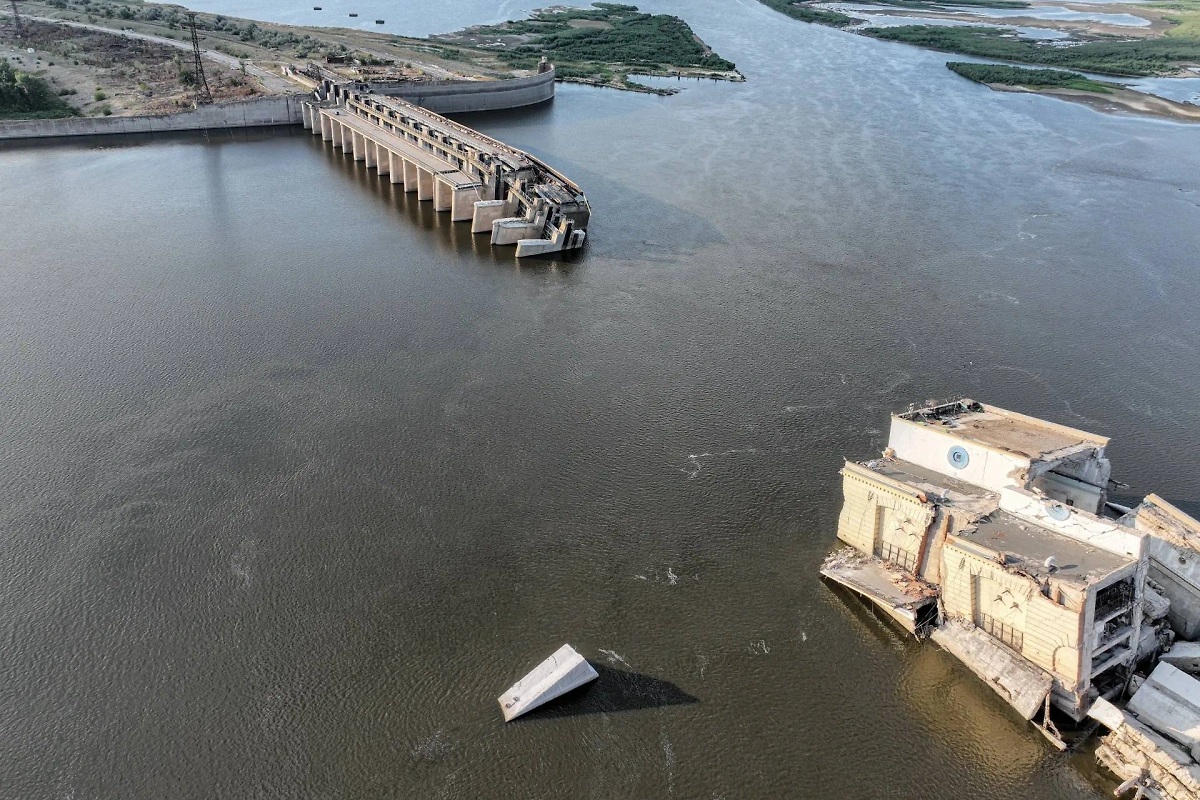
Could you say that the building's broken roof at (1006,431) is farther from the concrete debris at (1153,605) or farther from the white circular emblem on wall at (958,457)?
the concrete debris at (1153,605)

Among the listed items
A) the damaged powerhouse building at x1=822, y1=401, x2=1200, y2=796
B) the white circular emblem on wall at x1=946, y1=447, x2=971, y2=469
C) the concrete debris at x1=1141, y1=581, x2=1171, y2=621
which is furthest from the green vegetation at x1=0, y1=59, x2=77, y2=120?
the concrete debris at x1=1141, y1=581, x2=1171, y2=621

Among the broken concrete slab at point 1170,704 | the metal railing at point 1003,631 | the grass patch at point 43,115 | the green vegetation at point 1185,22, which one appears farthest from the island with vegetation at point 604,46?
the broken concrete slab at point 1170,704

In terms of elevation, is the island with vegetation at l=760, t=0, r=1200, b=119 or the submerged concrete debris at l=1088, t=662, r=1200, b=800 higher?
the island with vegetation at l=760, t=0, r=1200, b=119

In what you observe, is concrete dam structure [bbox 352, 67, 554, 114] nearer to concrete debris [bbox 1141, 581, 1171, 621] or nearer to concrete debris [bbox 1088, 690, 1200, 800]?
concrete debris [bbox 1141, 581, 1171, 621]

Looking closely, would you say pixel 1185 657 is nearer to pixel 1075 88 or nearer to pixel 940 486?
pixel 940 486

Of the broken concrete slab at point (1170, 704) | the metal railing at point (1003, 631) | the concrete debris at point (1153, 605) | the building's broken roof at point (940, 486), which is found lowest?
Answer: the broken concrete slab at point (1170, 704)

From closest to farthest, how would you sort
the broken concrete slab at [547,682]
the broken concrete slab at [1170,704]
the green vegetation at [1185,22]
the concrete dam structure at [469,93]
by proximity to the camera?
the broken concrete slab at [1170,704] → the broken concrete slab at [547,682] → the concrete dam structure at [469,93] → the green vegetation at [1185,22]

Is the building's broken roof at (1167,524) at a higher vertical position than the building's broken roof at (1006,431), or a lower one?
lower
